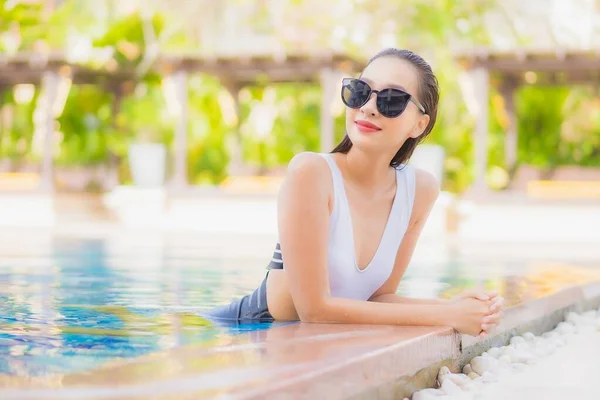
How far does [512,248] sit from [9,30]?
47.0 ft

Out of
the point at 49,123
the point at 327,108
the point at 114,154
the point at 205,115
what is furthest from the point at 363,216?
the point at 205,115

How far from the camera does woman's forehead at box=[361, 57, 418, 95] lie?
3.27 meters

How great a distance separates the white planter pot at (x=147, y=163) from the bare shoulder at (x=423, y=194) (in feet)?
47.9

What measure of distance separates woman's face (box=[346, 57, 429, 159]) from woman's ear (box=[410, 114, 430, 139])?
7 cm

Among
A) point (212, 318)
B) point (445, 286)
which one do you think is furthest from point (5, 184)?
point (212, 318)

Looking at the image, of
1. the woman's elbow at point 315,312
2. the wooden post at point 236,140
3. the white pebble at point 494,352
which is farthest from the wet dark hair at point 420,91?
the wooden post at point 236,140

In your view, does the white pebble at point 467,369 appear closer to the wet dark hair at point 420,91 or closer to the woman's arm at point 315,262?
the woman's arm at point 315,262

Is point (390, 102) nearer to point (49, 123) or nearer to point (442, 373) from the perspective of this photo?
point (442, 373)

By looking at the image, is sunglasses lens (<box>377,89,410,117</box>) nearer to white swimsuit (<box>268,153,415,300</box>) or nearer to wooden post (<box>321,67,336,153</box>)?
white swimsuit (<box>268,153,415,300</box>)

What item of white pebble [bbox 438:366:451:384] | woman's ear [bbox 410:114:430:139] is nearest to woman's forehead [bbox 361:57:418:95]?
woman's ear [bbox 410:114:430:139]

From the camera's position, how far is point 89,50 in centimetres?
2112

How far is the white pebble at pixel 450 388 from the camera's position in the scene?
3136 mm

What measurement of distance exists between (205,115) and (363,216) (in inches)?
741

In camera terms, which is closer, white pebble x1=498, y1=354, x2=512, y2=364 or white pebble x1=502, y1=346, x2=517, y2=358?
white pebble x1=498, y1=354, x2=512, y2=364
